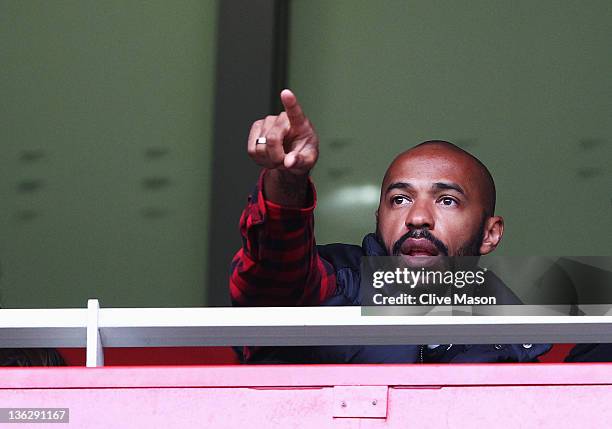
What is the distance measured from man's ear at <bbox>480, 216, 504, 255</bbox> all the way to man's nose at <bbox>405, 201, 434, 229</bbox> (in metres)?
0.14

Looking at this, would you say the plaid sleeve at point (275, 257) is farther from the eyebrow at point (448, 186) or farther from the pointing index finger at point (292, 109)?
the eyebrow at point (448, 186)

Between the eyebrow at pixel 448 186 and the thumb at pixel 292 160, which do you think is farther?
the eyebrow at pixel 448 186

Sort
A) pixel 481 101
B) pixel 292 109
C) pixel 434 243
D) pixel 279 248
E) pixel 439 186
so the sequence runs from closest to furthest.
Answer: pixel 292 109 → pixel 279 248 → pixel 434 243 → pixel 439 186 → pixel 481 101

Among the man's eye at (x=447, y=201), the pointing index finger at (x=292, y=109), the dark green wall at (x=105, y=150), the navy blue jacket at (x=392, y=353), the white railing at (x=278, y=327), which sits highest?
the dark green wall at (x=105, y=150)

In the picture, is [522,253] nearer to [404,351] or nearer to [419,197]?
[419,197]

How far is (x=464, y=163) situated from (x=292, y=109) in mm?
726

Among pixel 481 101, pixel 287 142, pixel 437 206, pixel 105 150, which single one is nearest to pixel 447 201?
pixel 437 206

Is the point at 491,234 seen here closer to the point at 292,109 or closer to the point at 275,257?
the point at 275,257

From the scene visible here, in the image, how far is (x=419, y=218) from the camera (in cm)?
210

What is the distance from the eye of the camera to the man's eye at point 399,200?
214cm

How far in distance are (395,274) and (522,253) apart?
4.99 ft

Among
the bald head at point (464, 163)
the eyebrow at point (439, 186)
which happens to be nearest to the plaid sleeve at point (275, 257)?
the eyebrow at point (439, 186)

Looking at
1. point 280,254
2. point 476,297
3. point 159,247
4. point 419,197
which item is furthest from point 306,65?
point 476,297

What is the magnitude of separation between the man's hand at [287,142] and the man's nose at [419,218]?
483 mm
